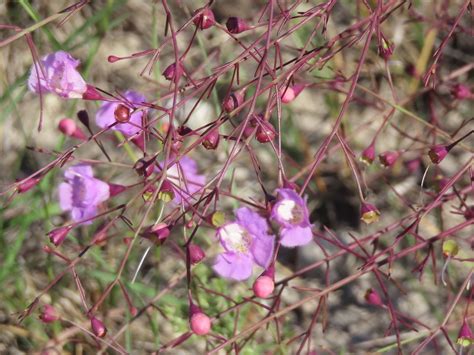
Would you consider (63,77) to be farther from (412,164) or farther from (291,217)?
(412,164)

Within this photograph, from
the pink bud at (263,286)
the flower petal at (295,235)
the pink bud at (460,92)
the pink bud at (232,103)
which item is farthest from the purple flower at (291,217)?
the pink bud at (460,92)

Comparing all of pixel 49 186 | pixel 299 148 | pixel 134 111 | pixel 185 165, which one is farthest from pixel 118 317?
pixel 134 111

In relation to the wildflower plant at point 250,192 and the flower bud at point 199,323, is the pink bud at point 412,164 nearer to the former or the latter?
the wildflower plant at point 250,192

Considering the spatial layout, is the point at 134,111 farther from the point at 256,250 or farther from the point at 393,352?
the point at 393,352

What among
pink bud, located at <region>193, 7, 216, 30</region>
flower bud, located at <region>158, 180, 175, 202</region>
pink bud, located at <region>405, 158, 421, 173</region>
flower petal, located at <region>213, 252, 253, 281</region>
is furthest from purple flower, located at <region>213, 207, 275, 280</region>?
pink bud, located at <region>405, 158, 421, 173</region>

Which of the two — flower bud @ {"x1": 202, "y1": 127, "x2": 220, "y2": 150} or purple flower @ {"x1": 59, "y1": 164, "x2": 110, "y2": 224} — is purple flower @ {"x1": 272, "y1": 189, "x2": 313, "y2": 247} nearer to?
flower bud @ {"x1": 202, "y1": 127, "x2": 220, "y2": 150}
